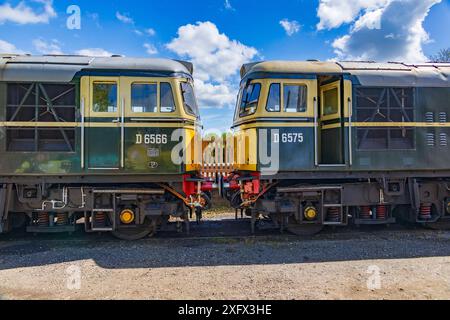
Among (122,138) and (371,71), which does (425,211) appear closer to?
(371,71)

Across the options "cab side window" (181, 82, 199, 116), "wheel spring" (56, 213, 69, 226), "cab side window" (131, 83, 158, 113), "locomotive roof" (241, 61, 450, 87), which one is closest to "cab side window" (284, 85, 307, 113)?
"locomotive roof" (241, 61, 450, 87)

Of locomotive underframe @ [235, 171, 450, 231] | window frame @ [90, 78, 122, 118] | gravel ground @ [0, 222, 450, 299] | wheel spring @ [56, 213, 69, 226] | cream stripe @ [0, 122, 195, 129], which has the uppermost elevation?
window frame @ [90, 78, 122, 118]

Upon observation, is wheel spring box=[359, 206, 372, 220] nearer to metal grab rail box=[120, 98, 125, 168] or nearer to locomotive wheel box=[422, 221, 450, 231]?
locomotive wheel box=[422, 221, 450, 231]

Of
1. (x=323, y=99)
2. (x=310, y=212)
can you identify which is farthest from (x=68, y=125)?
(x=323, y=99)

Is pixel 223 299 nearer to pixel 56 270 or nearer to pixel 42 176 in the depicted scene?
pixel 56 270

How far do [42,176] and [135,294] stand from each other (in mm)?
3948

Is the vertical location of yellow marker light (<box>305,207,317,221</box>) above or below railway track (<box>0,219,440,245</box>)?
above

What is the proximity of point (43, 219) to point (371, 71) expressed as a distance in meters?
8.48

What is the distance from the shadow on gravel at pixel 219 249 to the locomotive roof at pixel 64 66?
11.9 feet

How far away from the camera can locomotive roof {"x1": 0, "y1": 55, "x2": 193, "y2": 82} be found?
6.87 meters

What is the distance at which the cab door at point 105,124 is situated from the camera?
7.00 meters

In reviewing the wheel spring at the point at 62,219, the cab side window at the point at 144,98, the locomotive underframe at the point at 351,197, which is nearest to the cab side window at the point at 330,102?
the locomotive underframe at the point at 351,197

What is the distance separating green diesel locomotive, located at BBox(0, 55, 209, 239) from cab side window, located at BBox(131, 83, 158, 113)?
0.02 m
